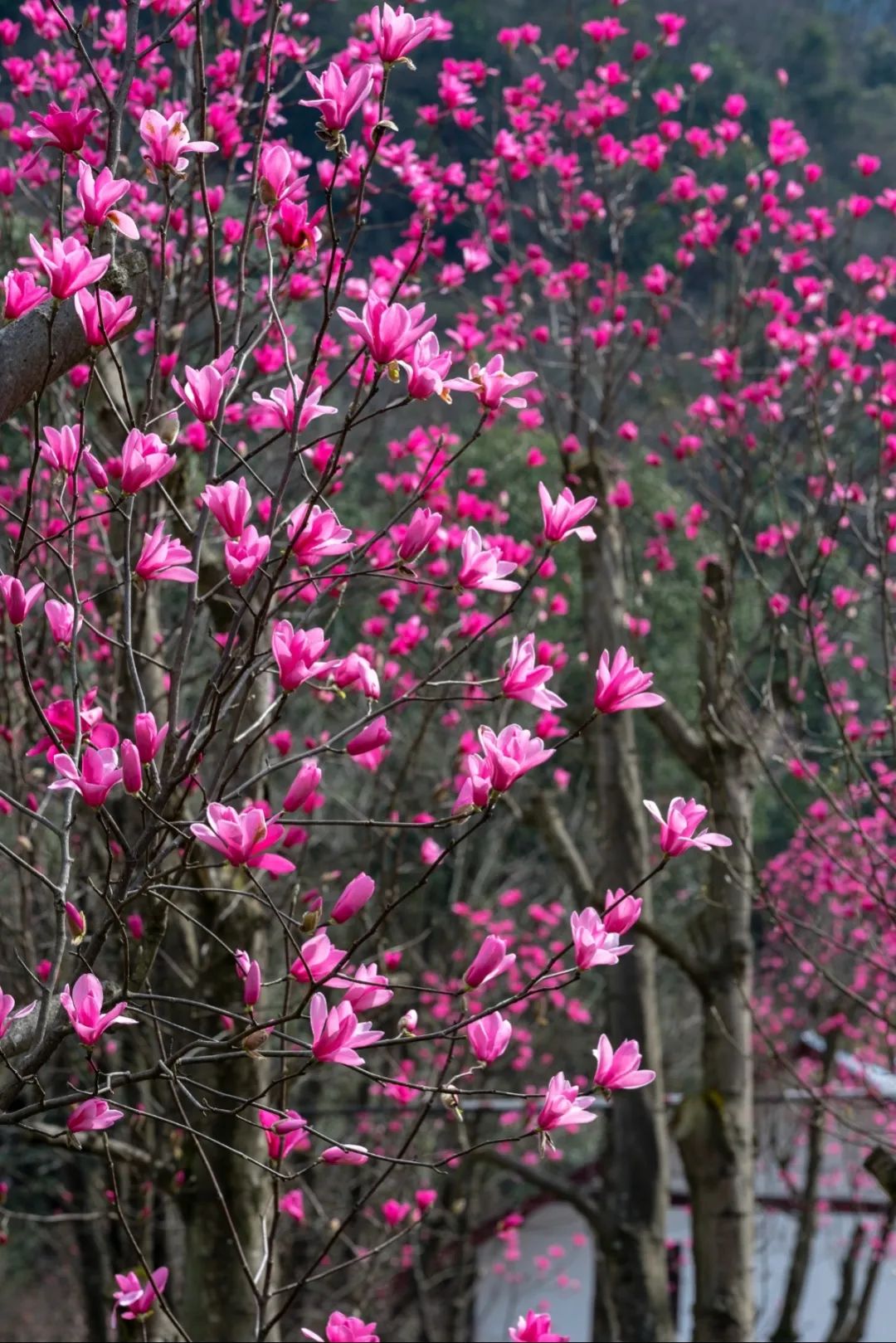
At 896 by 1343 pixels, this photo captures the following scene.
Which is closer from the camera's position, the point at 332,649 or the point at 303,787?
the point at 303,787

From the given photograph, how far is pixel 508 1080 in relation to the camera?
12.7 metres

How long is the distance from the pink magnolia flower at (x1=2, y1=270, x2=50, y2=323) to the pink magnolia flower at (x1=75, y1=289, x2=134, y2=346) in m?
0.05

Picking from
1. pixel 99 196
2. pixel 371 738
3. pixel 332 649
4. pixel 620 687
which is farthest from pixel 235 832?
pixel 332 649

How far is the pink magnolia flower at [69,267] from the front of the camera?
161 cm

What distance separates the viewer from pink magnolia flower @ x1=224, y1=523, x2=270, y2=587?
171 cm

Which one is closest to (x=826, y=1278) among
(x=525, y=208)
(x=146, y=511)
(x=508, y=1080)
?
(x=508, y=1080)

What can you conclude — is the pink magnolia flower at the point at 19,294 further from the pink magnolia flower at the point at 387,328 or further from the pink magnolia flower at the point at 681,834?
the pink magnolia flower at the point at 681,834

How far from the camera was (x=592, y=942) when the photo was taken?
1696 mm

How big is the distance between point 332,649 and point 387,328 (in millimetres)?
4390

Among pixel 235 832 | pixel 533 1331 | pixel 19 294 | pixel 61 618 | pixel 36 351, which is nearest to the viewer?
pixel 235 832

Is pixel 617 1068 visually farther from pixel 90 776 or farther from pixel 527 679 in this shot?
pixel 90 776

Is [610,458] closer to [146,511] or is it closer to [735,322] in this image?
[735,322]

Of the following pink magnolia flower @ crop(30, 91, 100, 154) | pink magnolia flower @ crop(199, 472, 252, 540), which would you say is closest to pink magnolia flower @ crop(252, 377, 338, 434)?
pink magnolia flower @ crop(199, 472, 252, 540)

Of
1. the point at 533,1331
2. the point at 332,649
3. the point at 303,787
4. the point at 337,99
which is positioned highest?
the point at 332,649
